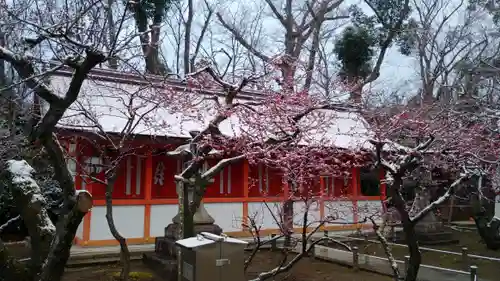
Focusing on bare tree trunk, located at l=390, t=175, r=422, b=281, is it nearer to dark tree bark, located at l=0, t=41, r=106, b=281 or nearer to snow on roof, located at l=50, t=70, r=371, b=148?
snow on roof, located at l=50, t=70, r=371, b=148

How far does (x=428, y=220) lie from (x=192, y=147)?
9198mm

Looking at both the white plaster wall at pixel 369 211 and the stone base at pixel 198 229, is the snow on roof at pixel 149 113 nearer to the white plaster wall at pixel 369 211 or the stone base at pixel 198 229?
the white plaster wall at pixel 369 211

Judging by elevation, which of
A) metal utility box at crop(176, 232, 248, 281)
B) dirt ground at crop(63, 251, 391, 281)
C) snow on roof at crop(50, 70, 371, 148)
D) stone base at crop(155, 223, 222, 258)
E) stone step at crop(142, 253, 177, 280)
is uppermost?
snow on roof at crop(50, 70, 371, 148)

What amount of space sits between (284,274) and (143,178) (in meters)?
5.61

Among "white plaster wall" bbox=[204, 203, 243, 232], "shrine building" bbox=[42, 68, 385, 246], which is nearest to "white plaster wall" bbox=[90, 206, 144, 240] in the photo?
"shrine building" bbox=[42, 68, 385, 246]

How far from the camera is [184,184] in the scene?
19.6ft

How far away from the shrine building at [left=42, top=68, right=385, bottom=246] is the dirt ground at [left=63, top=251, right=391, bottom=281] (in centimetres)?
134

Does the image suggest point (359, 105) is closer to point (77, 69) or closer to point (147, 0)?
point (147, 0)

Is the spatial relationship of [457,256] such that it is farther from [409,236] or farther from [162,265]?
[162,265]

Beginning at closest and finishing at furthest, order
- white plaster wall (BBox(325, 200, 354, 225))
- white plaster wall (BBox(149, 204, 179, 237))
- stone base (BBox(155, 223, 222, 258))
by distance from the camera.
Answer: white plaster wall (BBox(325, 200, 354, 225)), stone base (BBox(155, 223, 222, 258)), white plaster wall (BBox(149, 204, 179, 237))

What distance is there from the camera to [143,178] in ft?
40.5

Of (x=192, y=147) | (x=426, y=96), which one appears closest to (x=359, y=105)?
(x=192, y=147)

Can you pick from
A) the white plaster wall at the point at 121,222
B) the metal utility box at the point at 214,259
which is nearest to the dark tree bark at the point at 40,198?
the metal utility box at the point at 214,259

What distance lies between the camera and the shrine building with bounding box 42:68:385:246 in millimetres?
10008
